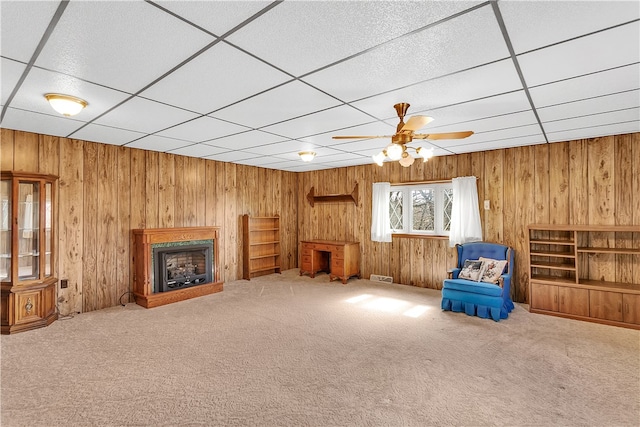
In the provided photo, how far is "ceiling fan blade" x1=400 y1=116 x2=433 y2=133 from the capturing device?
2561 mm

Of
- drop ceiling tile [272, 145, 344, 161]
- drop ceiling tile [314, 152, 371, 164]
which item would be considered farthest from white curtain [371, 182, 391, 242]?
drop ceiling tile [272, 145, 344, 161]

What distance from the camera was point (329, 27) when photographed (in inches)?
69.3

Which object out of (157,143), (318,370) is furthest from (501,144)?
(157,143)

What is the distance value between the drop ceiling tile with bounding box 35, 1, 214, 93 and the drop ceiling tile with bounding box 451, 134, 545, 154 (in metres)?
4.20

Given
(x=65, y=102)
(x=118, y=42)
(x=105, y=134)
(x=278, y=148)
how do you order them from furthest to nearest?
(x=278, y=148)
(x=105, y=134)
(x=65, y=102)
(x=118, y=42)

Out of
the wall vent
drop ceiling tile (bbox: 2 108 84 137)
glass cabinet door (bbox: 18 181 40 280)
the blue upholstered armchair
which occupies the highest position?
drop ceiling tile (bbox: 2 108 84 137)

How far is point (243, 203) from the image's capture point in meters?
6.80

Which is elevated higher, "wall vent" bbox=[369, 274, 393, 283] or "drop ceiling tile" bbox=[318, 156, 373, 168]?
"drop ceiling tile" bbox=[318, 156, 373, 168]

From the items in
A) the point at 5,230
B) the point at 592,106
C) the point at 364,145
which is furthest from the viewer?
the point at 364,145

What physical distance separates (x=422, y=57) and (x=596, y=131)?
3.49m

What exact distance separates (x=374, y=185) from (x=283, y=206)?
241 cm

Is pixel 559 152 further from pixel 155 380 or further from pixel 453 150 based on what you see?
pixel 155 380

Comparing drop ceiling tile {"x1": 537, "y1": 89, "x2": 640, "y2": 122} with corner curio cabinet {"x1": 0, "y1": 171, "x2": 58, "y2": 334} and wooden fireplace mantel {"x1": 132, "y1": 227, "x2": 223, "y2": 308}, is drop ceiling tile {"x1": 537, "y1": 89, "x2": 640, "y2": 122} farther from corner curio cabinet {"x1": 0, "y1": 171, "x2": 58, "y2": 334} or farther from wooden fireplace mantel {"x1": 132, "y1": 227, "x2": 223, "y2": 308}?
corner curio cabinet {"x1": 0, "y1": 171, "x2": 58, "y2": 334}

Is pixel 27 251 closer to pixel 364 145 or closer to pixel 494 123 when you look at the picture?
pixel 364 145
